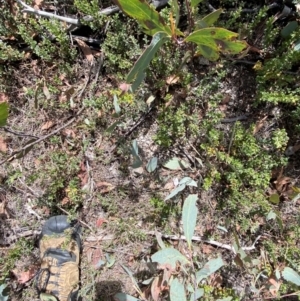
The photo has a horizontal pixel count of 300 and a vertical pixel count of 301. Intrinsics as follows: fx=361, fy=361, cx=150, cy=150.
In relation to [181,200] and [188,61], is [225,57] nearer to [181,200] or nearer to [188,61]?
[188,61]

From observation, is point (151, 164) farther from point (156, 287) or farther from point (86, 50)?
point (86, 50)

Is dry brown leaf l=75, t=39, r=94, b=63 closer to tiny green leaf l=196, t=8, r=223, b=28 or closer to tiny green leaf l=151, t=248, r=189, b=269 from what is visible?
tiny green leaf l=196, t=8, r=223, b=28

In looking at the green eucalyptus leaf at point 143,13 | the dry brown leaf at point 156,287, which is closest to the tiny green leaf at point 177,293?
the dry brown leaf at point 156,287

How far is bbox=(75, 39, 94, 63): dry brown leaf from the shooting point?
235 cm

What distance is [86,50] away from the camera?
2381 mm

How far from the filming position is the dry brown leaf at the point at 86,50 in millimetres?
2354

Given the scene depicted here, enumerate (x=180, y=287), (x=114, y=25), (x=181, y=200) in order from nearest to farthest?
(x=180, y=287), (x=114, y=25), (x=181, y=200)

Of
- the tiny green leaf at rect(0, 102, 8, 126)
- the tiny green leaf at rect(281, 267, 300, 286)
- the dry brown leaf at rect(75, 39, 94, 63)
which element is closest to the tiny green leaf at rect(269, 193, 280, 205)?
the tiny green leaf at rect(281, 267, 300, 286)

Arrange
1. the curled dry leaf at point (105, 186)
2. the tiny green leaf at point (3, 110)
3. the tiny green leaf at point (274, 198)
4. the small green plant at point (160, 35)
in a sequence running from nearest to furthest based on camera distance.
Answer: the tiny green leaf at point (3, 110) → the small green plant at point (160, 35) → the tiny green leaf at point (274, 198) → the curled dry leaf at point (105, 186)

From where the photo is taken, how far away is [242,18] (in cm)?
223

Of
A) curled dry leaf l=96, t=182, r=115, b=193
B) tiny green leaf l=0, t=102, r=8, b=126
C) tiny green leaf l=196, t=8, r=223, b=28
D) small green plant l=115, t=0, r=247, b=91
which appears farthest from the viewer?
curled dry leaf l=96, t=182, r=115, b=193

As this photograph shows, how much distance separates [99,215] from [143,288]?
0.55 meters

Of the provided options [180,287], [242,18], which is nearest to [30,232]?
[180,287]

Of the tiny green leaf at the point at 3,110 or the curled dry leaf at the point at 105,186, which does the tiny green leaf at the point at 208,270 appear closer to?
the curled dry leaf at the point at 105,186
